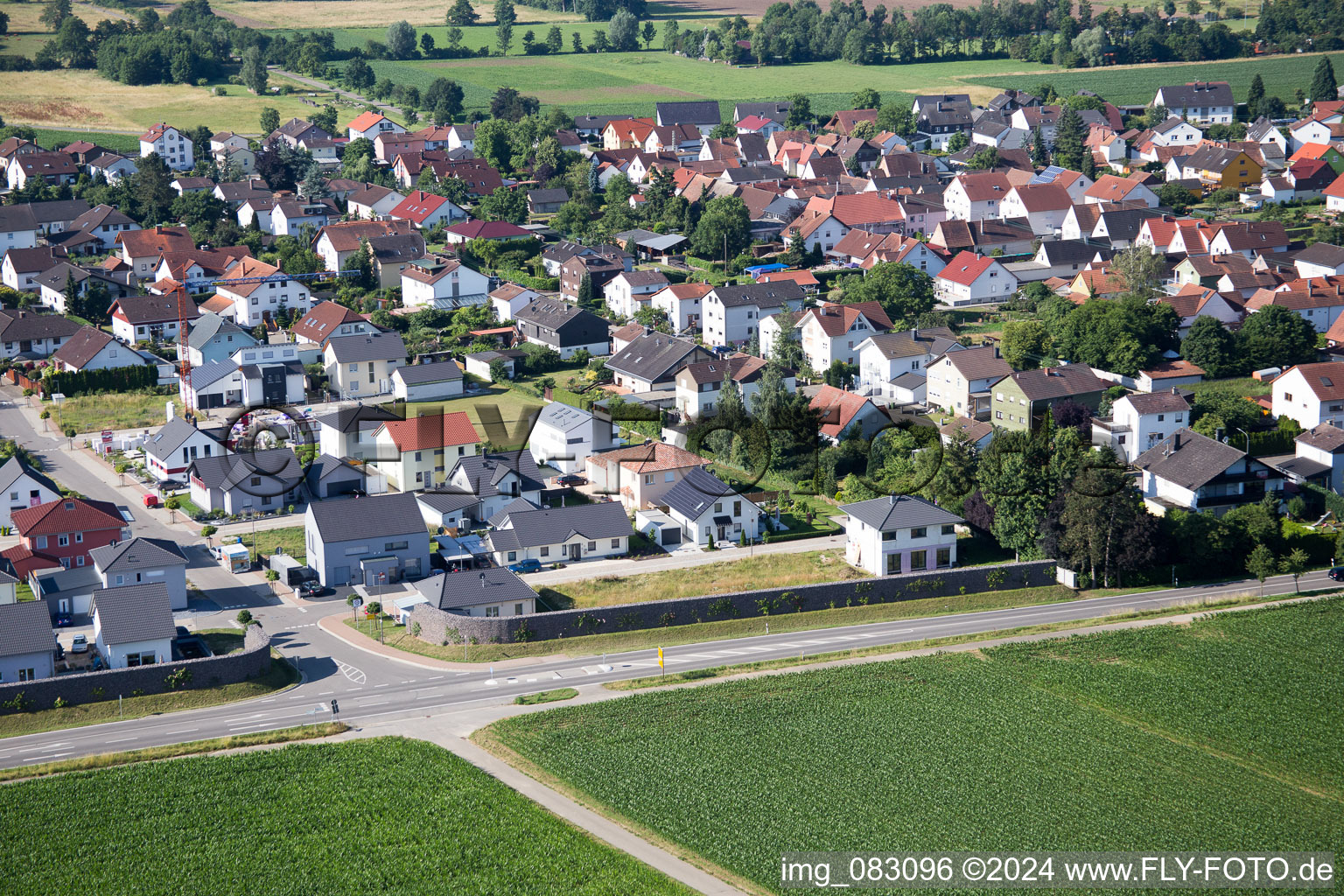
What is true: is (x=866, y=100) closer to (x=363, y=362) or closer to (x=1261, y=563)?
(x=363, y=362)

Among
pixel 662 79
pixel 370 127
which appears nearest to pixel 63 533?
pixel 370 127

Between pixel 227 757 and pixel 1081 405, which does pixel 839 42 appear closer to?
pixel 1081 405

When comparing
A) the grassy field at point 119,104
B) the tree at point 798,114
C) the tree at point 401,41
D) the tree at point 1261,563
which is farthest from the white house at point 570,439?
the tree at point 401,41

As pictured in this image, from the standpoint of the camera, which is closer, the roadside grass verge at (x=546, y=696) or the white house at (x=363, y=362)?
the roadside grass verge at (x=546, y=696)

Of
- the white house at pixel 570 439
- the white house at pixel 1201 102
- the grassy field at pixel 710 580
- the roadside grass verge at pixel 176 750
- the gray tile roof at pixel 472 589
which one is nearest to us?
the roadside grass verge at pixel 176 750

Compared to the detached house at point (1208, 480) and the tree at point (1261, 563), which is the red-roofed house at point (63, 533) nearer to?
the detached house at point (1208, 480)

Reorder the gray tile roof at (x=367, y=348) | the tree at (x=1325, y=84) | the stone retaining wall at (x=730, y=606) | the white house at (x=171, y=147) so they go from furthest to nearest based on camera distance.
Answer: the tree at (x=1325, y=84), the white house at (x=171, y=147), the gray tile roof at (x=367, y=348), the stone retaining wall at (x=730, y=606)
